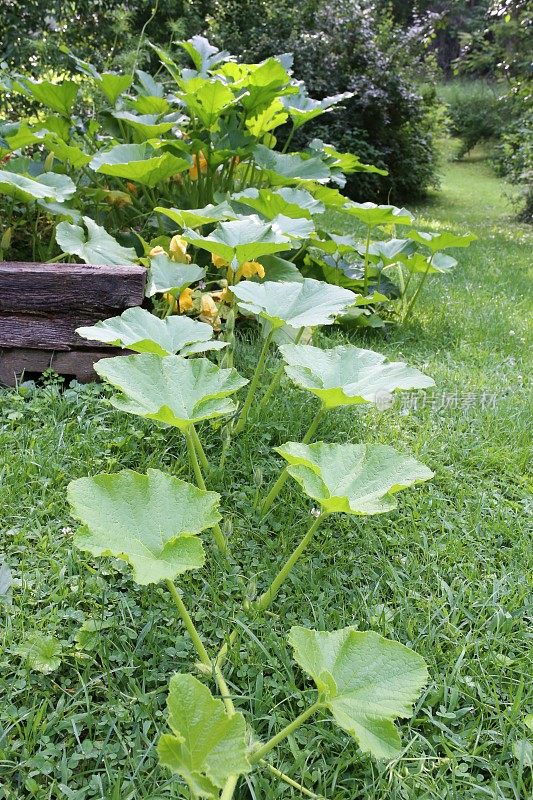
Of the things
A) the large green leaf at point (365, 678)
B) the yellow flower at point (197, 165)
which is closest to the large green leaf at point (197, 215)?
the yellow flower at point (197, 165)

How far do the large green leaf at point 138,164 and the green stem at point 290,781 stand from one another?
1730mm

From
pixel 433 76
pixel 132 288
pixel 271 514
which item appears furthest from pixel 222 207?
pixel 433 76

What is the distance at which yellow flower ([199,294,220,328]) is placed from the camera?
1983 mm

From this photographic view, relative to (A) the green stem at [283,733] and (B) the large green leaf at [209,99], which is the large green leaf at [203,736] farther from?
(B) the large green leaf at [209,99]

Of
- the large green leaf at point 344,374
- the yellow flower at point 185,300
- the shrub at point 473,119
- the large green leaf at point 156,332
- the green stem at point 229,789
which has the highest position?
the large green leaf at point 344,374

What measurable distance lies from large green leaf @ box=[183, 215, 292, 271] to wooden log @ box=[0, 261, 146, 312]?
1.15 feet

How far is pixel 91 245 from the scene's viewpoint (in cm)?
207

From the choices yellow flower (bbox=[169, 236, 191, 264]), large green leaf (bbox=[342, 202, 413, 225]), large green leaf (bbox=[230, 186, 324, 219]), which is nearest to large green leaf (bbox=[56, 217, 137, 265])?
yellow flower (bbox=[169, 236, 191, 264])

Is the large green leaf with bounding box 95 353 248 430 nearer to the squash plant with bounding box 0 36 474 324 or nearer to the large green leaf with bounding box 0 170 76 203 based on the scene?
the squash plant with bounding box 0 36 474 324

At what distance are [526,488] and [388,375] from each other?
0.55 m

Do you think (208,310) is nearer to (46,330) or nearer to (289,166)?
(46,330)

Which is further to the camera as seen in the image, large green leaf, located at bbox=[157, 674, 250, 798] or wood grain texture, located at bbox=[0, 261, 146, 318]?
wood grain texture, located at bbox=[0, 261, 146, 318]

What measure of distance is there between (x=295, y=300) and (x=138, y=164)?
2.77ft

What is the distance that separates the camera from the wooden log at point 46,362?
1972mm
